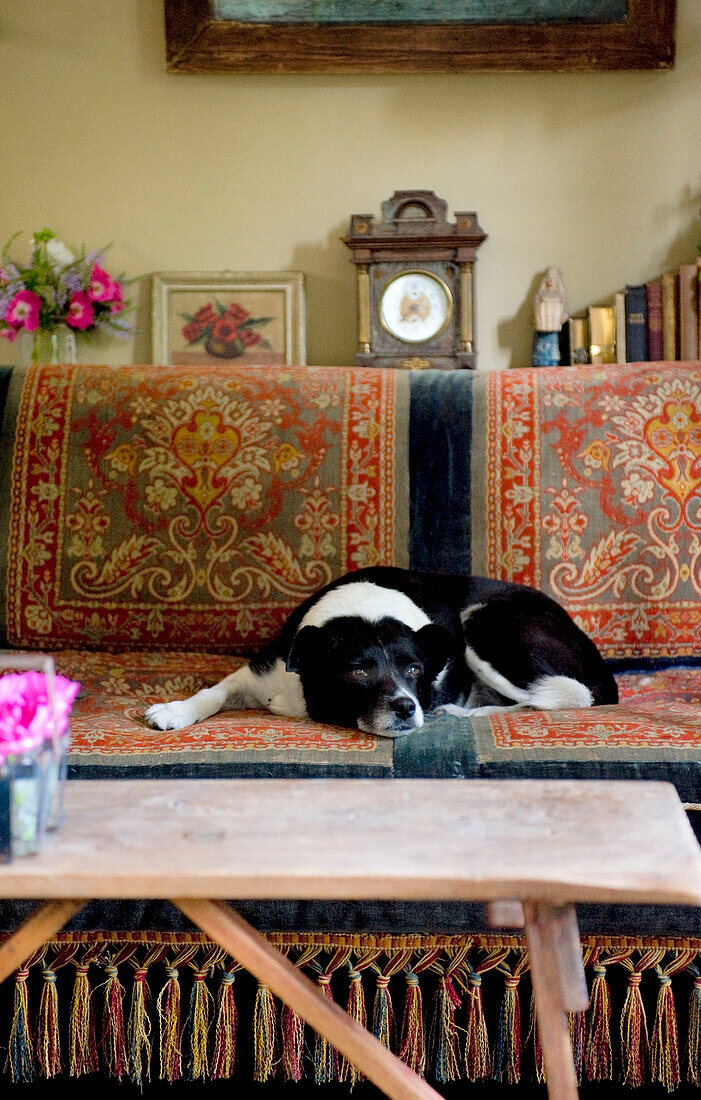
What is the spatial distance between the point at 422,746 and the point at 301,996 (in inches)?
25.4

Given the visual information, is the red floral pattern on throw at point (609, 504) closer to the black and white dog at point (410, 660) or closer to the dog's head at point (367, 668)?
the black and white dog at point (410, 660)

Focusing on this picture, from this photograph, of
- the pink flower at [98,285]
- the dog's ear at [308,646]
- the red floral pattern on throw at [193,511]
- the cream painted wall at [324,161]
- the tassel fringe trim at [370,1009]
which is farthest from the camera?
the cream painted wall at [324,161]

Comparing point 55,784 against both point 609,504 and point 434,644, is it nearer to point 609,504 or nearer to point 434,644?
Result: point 434,644

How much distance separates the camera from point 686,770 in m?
1.47

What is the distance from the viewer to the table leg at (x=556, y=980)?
3.07ft

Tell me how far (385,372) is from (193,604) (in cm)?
75

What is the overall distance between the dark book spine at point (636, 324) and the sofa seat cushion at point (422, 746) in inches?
75.7

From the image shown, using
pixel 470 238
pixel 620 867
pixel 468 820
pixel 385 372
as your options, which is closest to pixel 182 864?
pixel 468 820

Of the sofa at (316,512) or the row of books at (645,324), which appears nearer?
the sofa at (316,512)

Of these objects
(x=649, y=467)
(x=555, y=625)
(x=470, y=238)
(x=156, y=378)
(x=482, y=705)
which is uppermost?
(x=470, y=238)

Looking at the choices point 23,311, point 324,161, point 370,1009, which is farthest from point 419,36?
point 370,1009

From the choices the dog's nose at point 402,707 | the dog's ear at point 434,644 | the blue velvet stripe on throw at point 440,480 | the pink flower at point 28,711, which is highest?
the blue velvet stripe on throw at point 440,480

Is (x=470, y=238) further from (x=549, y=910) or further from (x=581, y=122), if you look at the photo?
(x=549, y=910)

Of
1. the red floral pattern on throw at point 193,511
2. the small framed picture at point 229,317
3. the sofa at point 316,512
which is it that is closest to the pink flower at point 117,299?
the small framed picture at point 229,317
